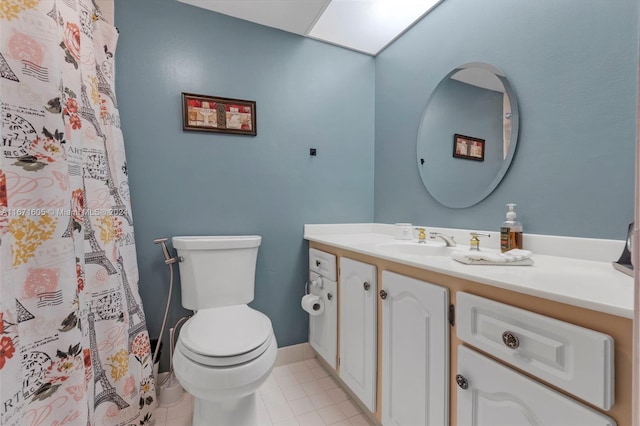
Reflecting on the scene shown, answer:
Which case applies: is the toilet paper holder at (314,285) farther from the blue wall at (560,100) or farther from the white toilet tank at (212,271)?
the blue wall at (560,100)

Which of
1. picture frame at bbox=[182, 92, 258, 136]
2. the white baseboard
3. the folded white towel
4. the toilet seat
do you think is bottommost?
the white baseboard

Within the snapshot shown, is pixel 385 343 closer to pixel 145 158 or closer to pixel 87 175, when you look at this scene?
pixel 87 175

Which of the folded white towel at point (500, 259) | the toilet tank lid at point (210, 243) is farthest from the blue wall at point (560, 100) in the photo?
the toilet tank lid at point (210, 243)

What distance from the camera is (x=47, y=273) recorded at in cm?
71

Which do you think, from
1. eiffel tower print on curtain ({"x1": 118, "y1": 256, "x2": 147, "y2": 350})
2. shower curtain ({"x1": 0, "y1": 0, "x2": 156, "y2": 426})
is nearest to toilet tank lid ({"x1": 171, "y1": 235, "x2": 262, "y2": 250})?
eiffel tower print on curtain ({"x1": 118, "y1": 256, "x2": 147, "y2": 350})

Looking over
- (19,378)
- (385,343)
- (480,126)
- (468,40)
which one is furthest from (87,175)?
(468,40)

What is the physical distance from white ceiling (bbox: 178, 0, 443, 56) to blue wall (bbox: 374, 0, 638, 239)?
21 centimetres

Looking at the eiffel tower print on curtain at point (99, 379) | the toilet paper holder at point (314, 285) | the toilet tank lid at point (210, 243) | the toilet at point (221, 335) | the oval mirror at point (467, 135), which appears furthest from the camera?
the toilet paper holder at point (314, 285)

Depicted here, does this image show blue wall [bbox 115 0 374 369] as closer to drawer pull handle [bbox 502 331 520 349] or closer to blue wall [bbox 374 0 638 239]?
blue wall [bbox 374 0 638 239]

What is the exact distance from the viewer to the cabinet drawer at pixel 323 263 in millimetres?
1491

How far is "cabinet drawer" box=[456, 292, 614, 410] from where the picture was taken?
1.62 feet

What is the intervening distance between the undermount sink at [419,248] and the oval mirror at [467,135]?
9.9 inches

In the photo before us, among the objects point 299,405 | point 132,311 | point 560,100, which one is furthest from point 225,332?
point 560,100

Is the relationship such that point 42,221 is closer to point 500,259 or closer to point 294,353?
point 500,259
